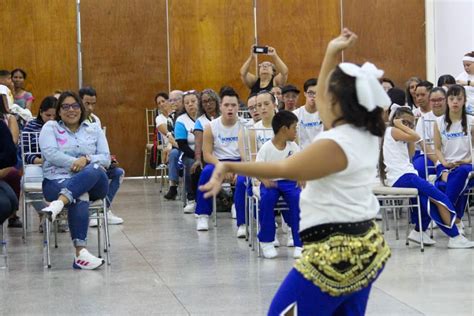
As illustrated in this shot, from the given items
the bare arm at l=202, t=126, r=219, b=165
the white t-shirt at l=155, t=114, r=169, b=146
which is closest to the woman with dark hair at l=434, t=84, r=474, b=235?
the bare arm at l=202, t=126, r=219, b=165

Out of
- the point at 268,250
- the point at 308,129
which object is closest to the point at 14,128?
the point at 308,129

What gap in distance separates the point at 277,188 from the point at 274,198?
0.08 metres

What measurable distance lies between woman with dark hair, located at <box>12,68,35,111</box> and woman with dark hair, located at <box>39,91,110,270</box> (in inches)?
191

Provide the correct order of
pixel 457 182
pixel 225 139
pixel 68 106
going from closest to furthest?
pixel 68 106, pixel 457 182, pixel 225 139

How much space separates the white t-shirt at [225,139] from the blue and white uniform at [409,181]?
161cm

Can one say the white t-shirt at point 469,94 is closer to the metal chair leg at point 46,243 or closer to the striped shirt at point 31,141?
the striped shirt at point 31,141

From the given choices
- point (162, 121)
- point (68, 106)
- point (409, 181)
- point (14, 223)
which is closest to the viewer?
point (68, 106)

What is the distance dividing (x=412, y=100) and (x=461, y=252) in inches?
147

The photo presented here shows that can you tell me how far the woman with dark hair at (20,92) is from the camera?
39.4 feet

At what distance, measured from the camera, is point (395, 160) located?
7.58m

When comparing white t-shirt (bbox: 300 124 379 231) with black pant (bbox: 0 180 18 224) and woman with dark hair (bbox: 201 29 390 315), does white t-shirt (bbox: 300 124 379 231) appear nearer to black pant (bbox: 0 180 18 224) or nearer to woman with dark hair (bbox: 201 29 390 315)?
woman with dark hair (bbox: 201 29 390 315)

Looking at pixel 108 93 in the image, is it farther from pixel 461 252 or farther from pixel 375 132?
pixel 375 132

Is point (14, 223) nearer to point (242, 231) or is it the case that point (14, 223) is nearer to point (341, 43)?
point (242, 231)

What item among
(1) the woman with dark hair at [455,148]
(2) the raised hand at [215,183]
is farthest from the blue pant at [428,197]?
(2) the raised hand at [215,183]
